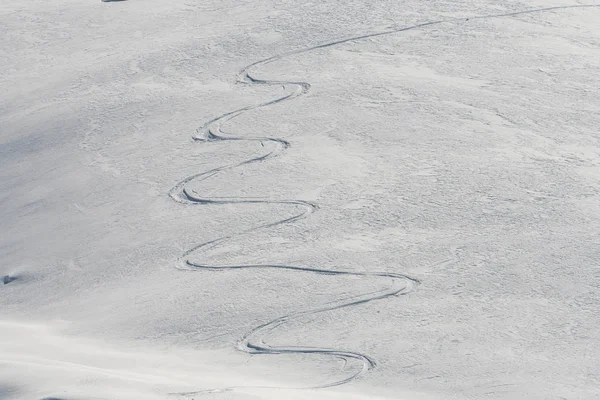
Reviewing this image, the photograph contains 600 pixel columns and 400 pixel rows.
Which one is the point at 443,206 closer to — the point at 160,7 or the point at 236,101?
the point at 236,101

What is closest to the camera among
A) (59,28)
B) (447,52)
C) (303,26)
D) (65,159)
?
(65,159)

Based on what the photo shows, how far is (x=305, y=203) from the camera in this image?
577 cm

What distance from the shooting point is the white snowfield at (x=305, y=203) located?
423 cm

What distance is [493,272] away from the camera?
4961mm

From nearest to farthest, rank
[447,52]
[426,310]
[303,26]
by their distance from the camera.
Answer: [426,310] < [447,52] < [303,26]

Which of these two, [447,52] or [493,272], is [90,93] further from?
[493,272]

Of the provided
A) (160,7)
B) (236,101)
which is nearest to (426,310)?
(236,101)

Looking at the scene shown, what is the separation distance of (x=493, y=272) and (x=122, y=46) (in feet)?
15.1

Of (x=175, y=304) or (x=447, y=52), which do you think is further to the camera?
(x=447, y=52)

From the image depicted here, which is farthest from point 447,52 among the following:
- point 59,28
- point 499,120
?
point 59,28

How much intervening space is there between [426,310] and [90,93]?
3.84 meters

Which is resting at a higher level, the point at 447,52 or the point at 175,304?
the point at 447,52

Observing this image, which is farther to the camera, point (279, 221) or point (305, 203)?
point (305, 203)

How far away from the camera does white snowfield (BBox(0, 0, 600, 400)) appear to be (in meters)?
4.23
